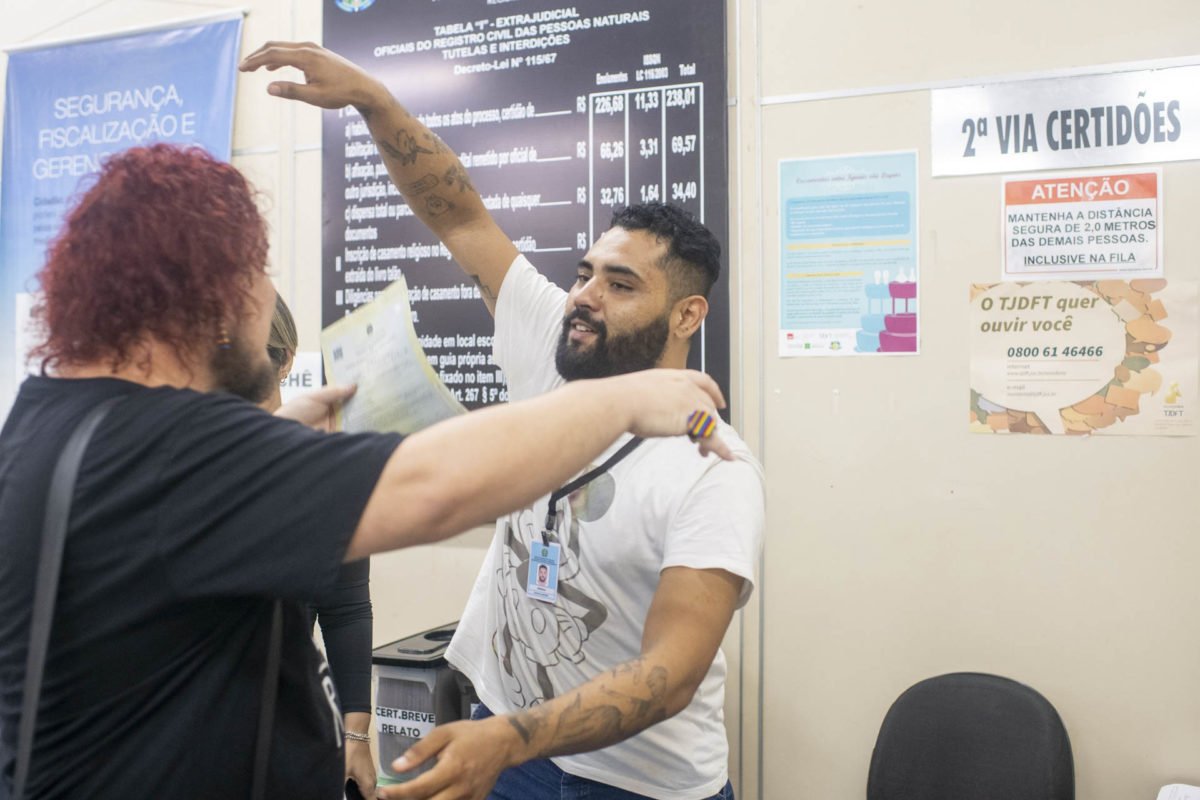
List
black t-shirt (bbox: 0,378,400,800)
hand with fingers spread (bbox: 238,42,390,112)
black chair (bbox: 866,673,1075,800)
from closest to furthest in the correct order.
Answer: black t-shirt (bbox: 0,378,400,800)
hand with fingers spread (bbox: 238,42,390,112)
black chair (bbox: 866,673,1075,800)

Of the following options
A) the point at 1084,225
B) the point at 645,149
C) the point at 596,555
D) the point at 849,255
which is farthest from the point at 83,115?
the point at 1084,225

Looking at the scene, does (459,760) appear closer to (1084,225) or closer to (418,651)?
(418,651)

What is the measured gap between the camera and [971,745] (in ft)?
6.88

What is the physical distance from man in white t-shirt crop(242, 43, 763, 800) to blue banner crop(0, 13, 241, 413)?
5.53ft

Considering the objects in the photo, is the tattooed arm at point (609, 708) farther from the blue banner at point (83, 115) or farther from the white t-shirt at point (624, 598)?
the blue banner at point (83, 115)

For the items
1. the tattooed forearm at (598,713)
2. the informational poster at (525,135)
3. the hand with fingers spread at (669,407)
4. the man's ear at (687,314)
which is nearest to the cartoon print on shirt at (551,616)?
the tattooed forearm at (598,713)

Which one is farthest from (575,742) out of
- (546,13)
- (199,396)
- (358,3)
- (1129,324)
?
(358,3)

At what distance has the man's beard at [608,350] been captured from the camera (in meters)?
1.75

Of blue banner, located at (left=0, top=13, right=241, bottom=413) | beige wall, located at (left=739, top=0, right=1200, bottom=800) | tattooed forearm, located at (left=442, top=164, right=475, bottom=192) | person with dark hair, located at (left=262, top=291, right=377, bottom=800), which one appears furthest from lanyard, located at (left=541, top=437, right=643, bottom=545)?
blue banner, located at (left=0, top=13, right=241, bottom=413)

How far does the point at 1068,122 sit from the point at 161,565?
7.32 feet

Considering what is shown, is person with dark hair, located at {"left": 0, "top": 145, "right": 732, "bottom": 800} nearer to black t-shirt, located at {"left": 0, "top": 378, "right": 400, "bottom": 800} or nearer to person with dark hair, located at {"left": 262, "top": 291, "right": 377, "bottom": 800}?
black t-shirt, located at {"left": 0, "top": 378, "right": 400, "bottom": 800}

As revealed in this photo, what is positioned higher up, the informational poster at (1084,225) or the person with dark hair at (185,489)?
the informational poster at (1084,225)

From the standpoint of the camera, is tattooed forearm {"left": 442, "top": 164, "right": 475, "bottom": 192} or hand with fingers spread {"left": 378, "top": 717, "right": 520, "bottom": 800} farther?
tattooed forearm {"left": 442, "top": 164, "right": 475, "bottom": 192}

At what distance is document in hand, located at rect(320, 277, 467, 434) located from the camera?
3.75 ft
